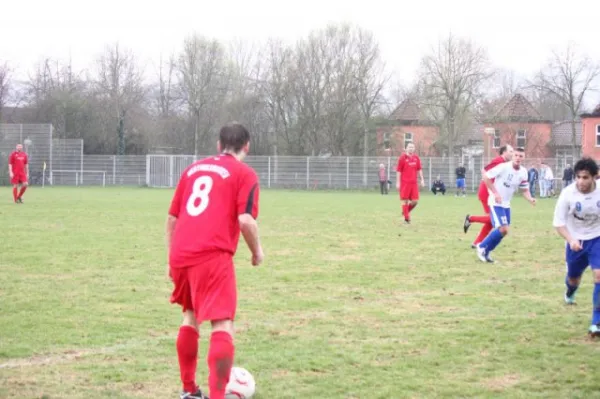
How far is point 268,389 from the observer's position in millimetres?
5336

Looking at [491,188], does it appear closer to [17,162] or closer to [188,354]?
[188,354]

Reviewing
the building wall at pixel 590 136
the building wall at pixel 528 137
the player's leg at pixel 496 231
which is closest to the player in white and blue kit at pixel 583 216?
the player's leg at pixel 496 231

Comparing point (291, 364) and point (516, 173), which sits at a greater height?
point (516, 173)

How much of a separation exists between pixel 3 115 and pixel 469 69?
36.3 m

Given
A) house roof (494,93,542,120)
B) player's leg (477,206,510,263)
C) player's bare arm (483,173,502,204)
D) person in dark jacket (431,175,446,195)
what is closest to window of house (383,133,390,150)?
house roof (494,93,542,120)

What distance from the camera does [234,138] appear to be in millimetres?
4895

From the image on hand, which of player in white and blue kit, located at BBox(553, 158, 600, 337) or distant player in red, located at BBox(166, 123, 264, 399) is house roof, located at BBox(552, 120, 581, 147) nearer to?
player in white and blue kit, located at BBox(553, 158, 600, 337)

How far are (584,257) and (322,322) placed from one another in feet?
8.72

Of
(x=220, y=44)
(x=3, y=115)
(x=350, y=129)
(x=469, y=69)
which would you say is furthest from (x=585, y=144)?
Answer: (x=3, y=115)

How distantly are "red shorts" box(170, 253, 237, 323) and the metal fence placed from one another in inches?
1707

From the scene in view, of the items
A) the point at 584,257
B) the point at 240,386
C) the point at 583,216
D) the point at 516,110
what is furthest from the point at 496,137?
the point at 240,386

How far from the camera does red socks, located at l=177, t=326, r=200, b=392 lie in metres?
4.95

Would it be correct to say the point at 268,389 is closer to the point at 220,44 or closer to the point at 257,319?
the point at 257,319

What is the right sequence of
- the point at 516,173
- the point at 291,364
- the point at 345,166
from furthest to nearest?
the point at 345,166 < the point at 516,173 < the point at 291,364
